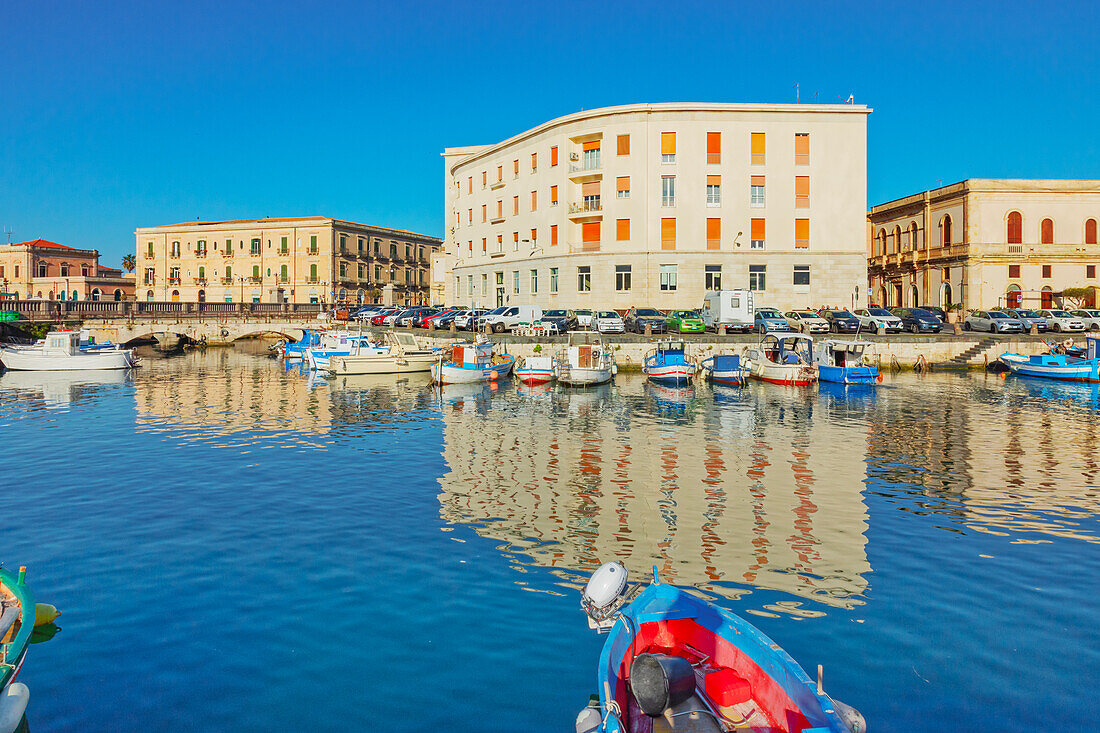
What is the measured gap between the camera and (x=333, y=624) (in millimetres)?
9656

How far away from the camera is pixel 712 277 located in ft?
185

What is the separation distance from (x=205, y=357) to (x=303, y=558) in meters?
52.0

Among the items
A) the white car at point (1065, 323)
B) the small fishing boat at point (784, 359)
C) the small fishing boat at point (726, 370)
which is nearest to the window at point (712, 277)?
the small fishing boat at point (784, 359)

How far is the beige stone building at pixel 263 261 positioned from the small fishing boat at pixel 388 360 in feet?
168

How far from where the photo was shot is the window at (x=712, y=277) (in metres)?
56.3

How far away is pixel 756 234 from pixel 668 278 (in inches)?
285

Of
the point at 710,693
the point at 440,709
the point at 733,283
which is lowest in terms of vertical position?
the point at 440,709

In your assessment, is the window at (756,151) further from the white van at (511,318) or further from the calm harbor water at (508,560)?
the calm harbor water at (508,560)

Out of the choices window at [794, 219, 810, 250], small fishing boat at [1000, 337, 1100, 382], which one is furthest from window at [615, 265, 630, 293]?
small fishing boat at [1000, 337, 1100, 382]

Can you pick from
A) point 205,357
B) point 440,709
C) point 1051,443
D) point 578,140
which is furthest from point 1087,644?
point 205,357

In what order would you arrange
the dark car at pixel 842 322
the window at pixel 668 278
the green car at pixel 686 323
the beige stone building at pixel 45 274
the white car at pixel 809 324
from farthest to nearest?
the beige stone building at pixel 45 274 < the window at pixel 668 278 < the green car at pixel 686 323 < the dark car at pixel 842 322 < the white car at pixel 809 324

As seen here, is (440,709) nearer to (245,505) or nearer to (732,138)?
(245,505)

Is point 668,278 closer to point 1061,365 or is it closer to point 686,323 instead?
point 686,323

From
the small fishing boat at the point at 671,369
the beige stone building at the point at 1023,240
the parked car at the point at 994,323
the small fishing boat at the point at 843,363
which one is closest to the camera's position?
the small fishing boat at the point at 671,369
